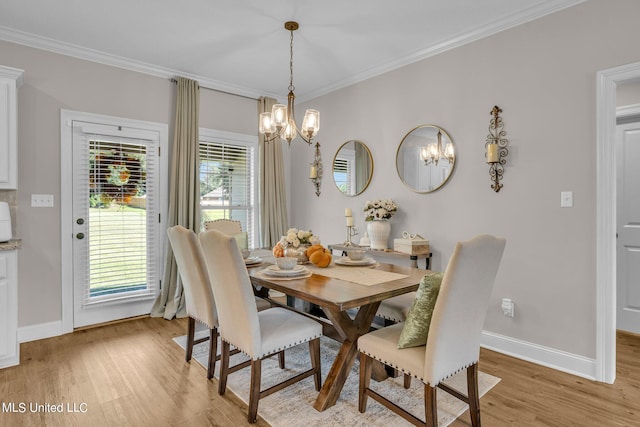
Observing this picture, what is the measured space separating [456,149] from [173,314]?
3.27m

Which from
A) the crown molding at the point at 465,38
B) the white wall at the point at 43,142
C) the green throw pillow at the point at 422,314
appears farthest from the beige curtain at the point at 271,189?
the green throw pillow at the point at 422,314

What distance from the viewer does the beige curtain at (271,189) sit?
185 inches

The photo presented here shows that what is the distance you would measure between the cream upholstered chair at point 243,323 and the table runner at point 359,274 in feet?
1.14

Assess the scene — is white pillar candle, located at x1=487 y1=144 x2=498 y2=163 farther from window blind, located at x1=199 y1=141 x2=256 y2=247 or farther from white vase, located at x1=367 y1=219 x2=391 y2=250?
window blind, located at x1=199 y1=141 x2=256 y2=247

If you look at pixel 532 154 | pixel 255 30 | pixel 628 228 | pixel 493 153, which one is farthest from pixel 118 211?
pixel 628 228

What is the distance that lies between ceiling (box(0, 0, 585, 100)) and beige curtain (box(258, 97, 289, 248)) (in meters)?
0.99

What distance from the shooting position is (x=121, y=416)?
2055mm

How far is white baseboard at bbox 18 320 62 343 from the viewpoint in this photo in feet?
10.5

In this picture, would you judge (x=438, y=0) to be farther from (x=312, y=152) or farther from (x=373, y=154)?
(x=312, y=152)

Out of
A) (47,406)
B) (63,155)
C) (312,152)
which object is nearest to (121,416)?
(47,406)

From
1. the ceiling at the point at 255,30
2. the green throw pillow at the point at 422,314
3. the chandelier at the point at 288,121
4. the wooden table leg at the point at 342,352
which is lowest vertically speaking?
the wooden table leg at the point at 342,352

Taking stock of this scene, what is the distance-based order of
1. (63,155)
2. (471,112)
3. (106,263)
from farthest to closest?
(106,263)
(63,155)
(471,112)

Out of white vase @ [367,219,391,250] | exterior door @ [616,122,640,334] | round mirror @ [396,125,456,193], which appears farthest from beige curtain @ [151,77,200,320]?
exterior door @ [616,122,640,334]

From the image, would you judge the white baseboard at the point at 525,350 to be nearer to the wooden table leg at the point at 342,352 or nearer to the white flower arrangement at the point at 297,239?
the wooden table leg at the point at 342,352
